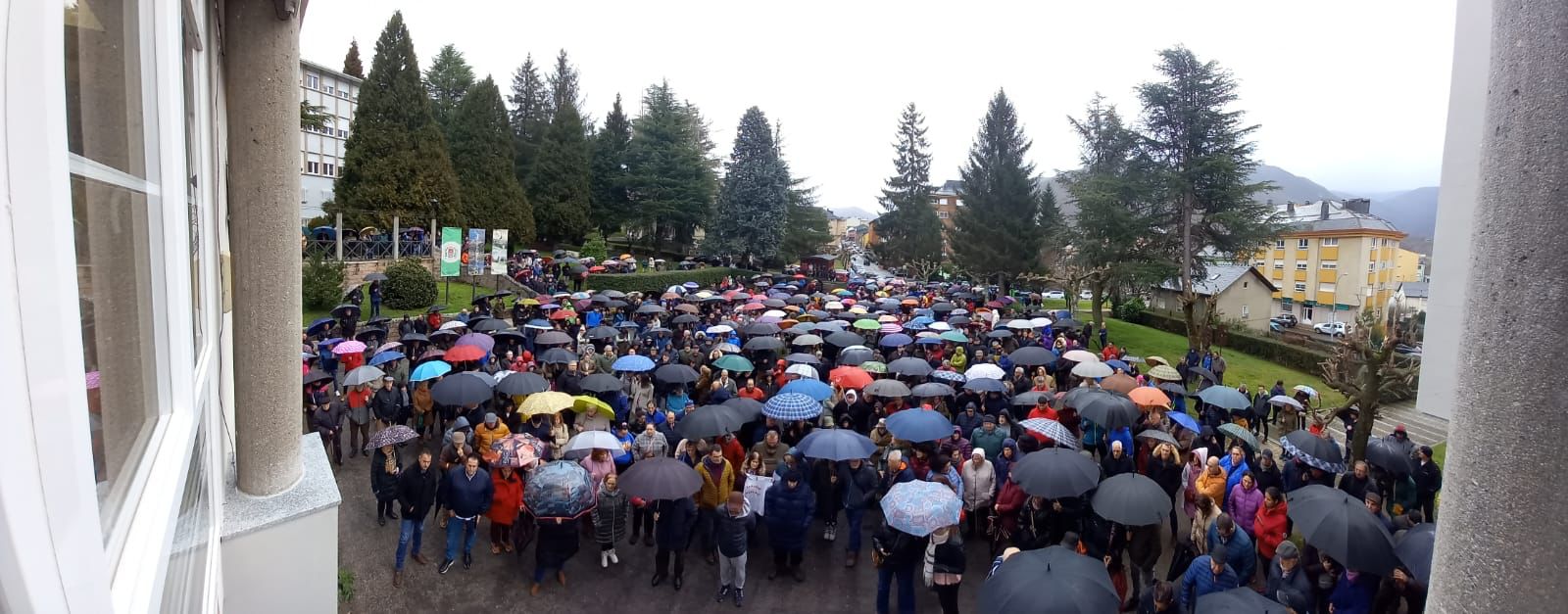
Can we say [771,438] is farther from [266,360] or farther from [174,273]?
[174,273]

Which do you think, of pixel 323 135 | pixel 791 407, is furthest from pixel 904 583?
pixel 323 135

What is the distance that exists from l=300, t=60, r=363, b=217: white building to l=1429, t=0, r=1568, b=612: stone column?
171ft

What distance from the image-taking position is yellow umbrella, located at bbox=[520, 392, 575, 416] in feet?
31.3

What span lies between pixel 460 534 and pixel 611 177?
44.7 meters

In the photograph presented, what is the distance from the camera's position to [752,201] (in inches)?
1810

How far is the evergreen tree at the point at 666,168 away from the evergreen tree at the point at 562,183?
11.4 ft

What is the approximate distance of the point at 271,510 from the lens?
4.43 meters

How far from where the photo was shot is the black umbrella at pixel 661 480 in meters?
7.40

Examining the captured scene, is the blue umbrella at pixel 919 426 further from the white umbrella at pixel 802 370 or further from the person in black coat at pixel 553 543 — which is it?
the person in black coat at pixel 553 543

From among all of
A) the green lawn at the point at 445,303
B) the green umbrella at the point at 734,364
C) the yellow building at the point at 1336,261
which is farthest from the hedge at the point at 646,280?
the yellow building at the point at 1336,261

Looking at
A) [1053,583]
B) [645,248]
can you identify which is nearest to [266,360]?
[1053,583]

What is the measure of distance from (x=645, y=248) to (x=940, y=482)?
4684 cm

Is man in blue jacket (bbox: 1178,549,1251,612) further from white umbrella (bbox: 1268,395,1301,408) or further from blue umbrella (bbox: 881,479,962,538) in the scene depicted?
white umbrella (bbox: 1268,395,1301,408)

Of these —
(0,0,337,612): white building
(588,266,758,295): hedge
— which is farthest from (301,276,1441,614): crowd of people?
(588,266,758,295): hedge
